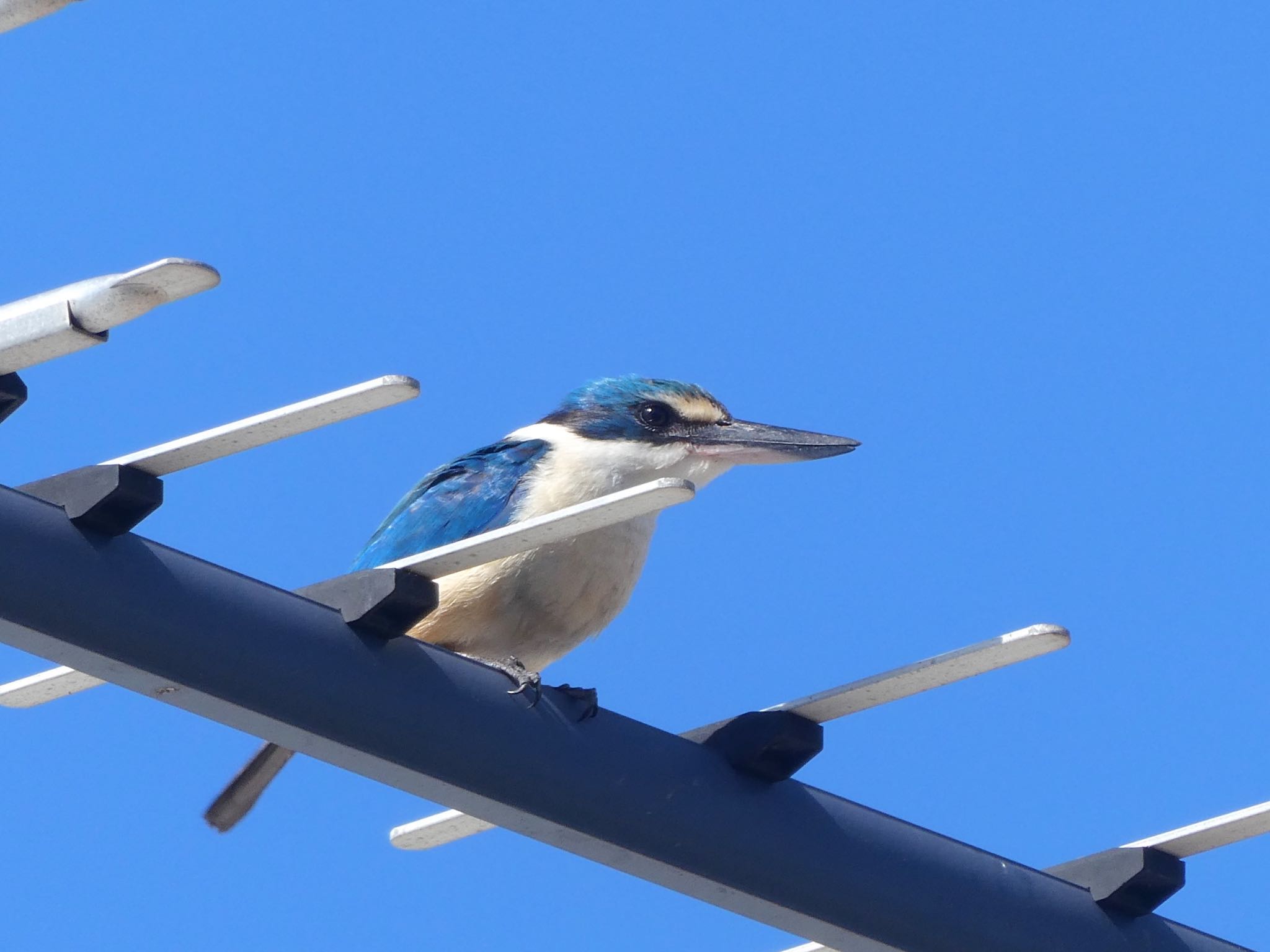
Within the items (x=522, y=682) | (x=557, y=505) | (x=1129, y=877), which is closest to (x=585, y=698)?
(x=522, y=682)

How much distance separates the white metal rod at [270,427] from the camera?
3.05m

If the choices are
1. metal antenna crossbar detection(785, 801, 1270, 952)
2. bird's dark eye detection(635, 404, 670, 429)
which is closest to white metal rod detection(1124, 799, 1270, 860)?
metal antenna crossbar detection(785, 801, 1270, 952)

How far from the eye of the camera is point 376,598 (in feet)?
11.2

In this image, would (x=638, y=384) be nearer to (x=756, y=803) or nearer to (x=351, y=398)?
(x=756, y=803)

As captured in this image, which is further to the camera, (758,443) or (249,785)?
(758,443)

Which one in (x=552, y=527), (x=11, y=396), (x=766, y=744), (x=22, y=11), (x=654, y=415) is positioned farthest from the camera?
(x=654, y=415)

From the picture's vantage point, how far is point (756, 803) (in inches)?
145

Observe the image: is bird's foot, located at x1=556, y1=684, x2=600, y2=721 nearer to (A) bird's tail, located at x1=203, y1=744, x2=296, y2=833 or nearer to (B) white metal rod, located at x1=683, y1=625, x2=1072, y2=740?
(B) white metal rod, located at x1=683, y1=625, x2=1072, y2=740

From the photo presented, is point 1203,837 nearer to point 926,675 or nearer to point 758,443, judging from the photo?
point 926,675

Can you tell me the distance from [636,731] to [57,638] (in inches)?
39.0

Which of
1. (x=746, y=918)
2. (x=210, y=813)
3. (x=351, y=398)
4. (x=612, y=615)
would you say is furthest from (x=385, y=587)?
(x=612, y=615)

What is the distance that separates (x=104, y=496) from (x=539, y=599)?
2.58 m

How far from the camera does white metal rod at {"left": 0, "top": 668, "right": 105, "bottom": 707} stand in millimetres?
3852

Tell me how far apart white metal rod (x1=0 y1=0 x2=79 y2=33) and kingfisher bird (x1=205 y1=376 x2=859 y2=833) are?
2.90 m
